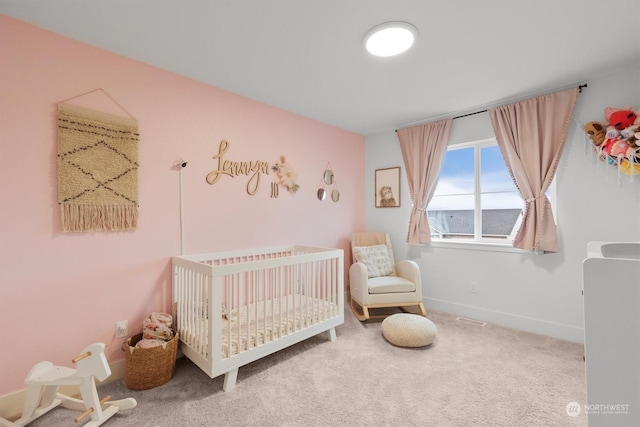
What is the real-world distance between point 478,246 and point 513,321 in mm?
766

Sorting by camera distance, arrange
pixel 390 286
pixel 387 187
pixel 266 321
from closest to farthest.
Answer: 1. pixel 266 321
2. pixel 390 286
3. pixel 387 187

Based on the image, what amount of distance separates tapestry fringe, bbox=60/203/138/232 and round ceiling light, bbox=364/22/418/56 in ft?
6.41

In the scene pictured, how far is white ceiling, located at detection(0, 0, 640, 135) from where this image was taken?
59.7 inches

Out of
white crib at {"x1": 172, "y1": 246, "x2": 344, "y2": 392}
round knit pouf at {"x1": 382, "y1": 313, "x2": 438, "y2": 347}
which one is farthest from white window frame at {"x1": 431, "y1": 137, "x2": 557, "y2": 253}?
white crib at {"x1": 172, "y1": 246, "x2": 344, "y2": 392}

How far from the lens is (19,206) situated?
160cm

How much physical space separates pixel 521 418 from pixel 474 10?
7.30 ft

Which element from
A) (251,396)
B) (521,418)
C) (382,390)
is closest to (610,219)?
(521,418)

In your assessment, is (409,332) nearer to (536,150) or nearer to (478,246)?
(478,246)

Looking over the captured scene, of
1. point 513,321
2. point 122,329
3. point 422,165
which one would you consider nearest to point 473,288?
point 513,321

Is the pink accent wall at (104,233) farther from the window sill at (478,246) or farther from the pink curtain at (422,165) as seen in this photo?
the window sill at (478,246)

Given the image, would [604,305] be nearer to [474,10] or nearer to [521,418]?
[521,418]

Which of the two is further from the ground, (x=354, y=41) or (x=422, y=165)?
(x=354, y=41)

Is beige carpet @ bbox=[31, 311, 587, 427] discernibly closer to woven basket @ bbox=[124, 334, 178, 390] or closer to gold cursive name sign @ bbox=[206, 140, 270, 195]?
woven basket @ bbox=[124, 334, 178, 390]

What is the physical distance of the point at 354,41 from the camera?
179 centimetres
